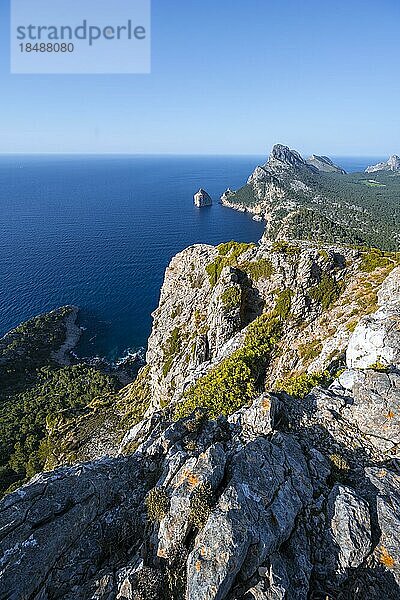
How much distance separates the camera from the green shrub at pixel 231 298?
148ft

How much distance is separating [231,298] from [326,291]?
11.8 m

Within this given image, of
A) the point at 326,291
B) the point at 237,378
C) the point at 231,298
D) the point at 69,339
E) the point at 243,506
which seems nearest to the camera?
the point at 243,506

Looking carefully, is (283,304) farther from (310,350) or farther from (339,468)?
(339,468)

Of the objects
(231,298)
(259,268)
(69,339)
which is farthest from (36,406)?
(259,268)

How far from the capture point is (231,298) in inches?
1786

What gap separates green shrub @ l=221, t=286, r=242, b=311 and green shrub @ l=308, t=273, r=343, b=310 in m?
9.17

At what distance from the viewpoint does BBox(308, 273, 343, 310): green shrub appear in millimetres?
40906

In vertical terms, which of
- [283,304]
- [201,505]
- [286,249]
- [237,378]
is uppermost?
[286,249]

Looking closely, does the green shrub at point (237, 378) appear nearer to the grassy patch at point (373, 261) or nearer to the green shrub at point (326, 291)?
the green shrub at point (326, 291)

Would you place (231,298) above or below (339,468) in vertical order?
above

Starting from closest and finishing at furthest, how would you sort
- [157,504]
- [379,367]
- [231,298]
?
[157,504]
[379,367]
[231,298]

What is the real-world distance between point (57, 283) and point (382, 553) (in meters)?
142

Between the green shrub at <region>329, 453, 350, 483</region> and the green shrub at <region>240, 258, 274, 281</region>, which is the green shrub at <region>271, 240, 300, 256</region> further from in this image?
the green shrub at <region>329, 453, 350, 483</region>

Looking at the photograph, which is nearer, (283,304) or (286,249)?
(283,304)
